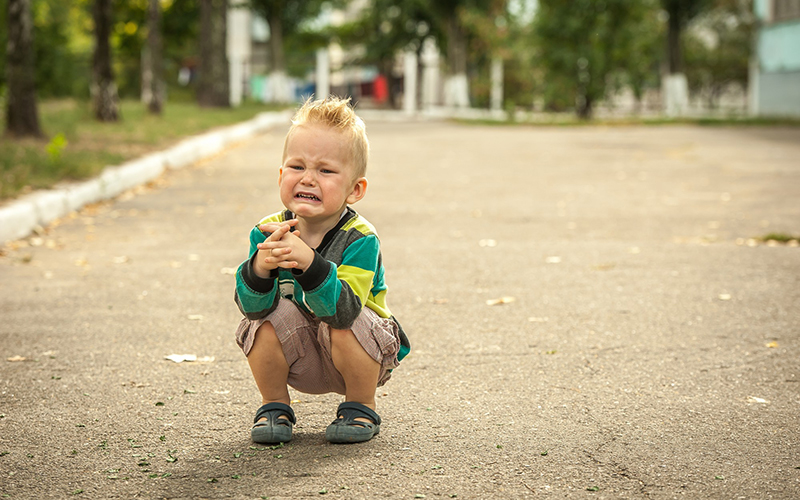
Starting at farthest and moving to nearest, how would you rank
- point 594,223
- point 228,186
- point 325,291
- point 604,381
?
point 228,186 < point 594,223 < point 604,381 < point 325,291

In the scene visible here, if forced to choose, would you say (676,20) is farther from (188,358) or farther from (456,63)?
(188,358)

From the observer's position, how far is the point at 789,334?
15.2 feet

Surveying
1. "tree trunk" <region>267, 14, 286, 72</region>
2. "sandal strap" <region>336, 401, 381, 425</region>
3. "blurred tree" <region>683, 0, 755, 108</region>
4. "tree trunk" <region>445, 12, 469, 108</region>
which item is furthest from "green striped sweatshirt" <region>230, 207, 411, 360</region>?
"blurred tree" <region>683, 0, 755, 108</region>

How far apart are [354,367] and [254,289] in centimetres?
41

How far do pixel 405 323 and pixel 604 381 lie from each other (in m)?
1.31

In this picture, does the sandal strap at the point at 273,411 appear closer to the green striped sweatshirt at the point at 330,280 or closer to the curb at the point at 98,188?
the green striped sweatshirt at the point at 330,280

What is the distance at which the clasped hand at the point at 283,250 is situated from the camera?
2662 millimetres

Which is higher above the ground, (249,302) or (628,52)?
(628,52)

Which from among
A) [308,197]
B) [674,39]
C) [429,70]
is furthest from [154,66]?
[429,70]

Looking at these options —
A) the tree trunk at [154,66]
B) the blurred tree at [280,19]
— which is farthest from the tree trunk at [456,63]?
the tree trunk at [154,66]

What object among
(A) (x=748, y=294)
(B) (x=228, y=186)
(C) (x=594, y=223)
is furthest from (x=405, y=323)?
(B) (x=228, y=186)

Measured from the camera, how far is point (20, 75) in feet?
41.7

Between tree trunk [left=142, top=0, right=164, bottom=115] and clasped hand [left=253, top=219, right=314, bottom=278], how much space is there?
20642 millimetres

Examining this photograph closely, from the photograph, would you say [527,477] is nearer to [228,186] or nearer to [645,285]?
[645,285]
